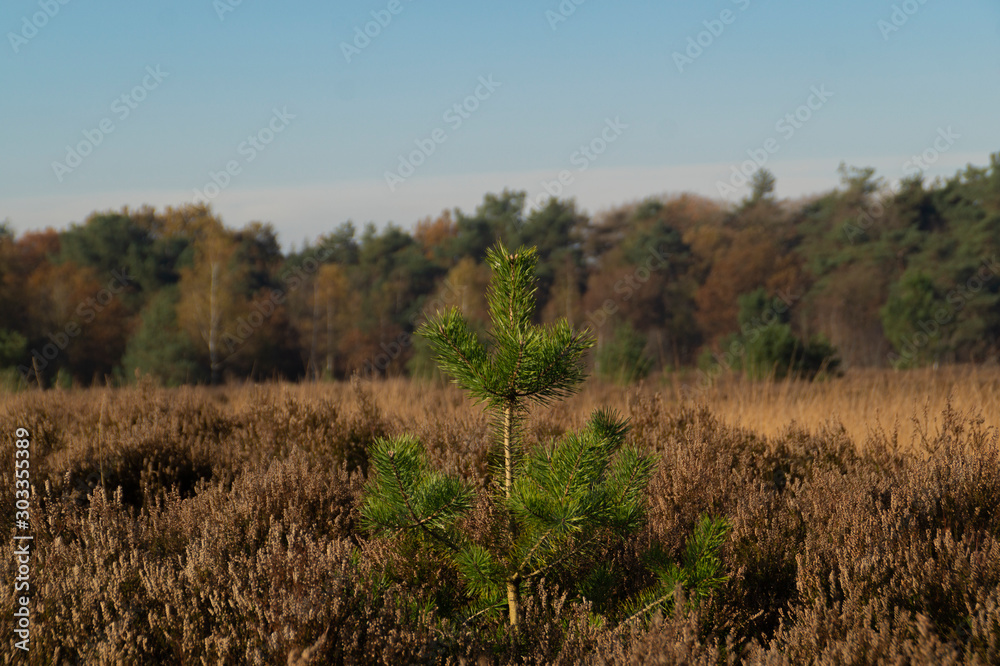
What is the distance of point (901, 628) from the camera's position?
2.34 meters

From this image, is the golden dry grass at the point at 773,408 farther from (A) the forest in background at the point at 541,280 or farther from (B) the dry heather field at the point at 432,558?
(A) the forest in background at the point at 541,280

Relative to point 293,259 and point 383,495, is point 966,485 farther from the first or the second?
point 293,259

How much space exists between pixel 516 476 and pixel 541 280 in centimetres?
3357

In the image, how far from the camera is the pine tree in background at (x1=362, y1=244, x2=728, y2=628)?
2.44 metres

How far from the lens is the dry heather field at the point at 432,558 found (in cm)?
223

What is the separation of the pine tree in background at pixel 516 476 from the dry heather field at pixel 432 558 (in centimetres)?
17

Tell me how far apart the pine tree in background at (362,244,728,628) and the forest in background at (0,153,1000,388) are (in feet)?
89.8

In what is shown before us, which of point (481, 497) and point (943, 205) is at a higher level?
point (943, 205)

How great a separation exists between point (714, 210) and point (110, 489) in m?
54.0

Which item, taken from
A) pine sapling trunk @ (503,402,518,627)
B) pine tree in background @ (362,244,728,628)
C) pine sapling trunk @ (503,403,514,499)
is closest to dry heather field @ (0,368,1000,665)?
pine sapling trunk @ (503,402,518,627)

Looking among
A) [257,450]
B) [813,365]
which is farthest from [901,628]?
[813,365]

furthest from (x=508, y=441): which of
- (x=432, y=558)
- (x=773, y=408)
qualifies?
(x=773, y=408)

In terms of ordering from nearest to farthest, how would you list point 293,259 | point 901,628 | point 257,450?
1. point 901,628
2. point 257,450
3. point 293,259

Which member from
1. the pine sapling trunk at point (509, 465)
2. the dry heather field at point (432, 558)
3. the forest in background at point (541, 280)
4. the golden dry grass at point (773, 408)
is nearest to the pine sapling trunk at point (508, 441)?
the pine sapling trunk at point (509, 465)
